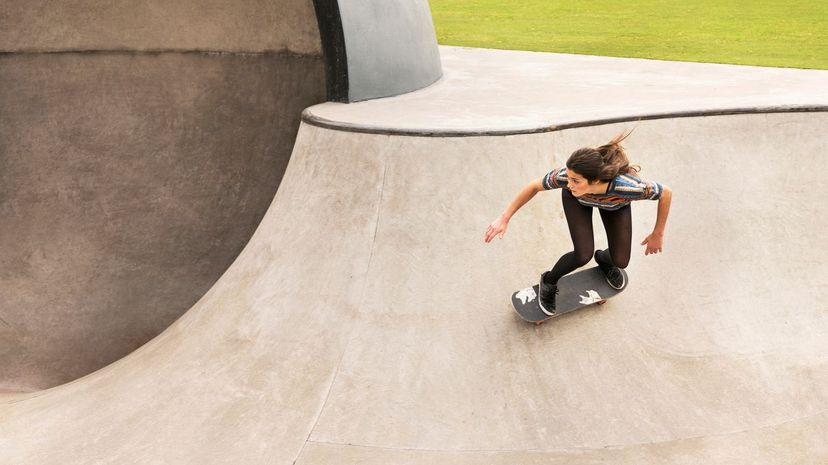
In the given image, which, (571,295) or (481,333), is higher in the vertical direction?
(571,295)

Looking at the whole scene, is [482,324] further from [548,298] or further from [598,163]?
[598,163]

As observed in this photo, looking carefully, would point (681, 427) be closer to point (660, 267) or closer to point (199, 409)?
point (660, 267)

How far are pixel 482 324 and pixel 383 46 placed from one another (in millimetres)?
2859

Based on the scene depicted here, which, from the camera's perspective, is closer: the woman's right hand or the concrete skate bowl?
the woman's right hand

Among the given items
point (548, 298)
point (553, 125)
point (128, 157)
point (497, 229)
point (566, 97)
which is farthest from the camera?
point (128, 157)

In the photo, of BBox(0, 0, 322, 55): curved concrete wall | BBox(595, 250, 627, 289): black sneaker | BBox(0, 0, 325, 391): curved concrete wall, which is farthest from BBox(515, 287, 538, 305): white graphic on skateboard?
BBox(0, 0, 322, 55): curved concrete wall

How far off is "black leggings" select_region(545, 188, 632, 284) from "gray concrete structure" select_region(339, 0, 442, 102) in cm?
259

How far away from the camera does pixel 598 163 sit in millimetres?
4418

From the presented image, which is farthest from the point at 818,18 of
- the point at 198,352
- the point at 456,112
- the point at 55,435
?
the point at 55,435

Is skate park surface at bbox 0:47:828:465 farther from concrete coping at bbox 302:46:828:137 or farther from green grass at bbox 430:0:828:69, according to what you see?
green grass at bbox 430:0:828:69

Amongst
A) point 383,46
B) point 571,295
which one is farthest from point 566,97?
point 571,295

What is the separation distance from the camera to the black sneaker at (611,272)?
512cm

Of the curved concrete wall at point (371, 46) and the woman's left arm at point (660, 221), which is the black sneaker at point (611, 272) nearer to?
the woman's left arm at point (660, 221)

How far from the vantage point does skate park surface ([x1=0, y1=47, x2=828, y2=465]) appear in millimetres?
4801
